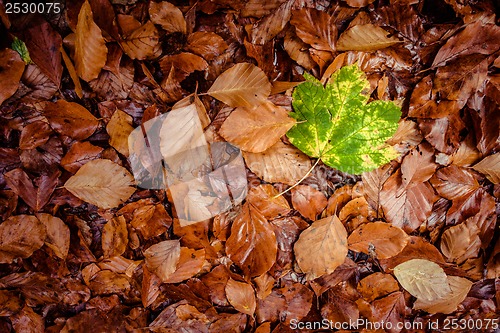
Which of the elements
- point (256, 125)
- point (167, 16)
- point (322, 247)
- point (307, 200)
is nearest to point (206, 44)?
point (167, 16)

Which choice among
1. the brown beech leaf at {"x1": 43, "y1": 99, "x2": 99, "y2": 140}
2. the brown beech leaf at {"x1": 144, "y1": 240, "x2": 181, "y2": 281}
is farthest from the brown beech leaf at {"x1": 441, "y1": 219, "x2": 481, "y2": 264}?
the brown beech leaf at {"x1": 43, "y1": 99, "x2": 99, "y2": 140}

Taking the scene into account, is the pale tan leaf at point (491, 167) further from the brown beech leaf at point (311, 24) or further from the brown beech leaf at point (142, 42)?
the brown beech leaf at point (142, 42)

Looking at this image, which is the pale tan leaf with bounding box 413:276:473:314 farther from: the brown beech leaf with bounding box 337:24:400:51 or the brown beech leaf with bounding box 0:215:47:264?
the brown beech leaf with bounding box 0:215:47:264

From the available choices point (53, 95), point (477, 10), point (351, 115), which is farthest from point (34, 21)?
point (477, 10)

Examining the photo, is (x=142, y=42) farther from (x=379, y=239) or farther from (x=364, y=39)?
(x=379, y=239)

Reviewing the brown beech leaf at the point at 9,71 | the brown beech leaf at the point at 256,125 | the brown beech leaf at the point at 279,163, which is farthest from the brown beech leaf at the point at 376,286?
the brown beech leaf at the point at 9,71

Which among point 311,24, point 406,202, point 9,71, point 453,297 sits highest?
point 311,24

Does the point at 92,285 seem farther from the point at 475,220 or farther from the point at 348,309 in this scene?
the point at 475,220
